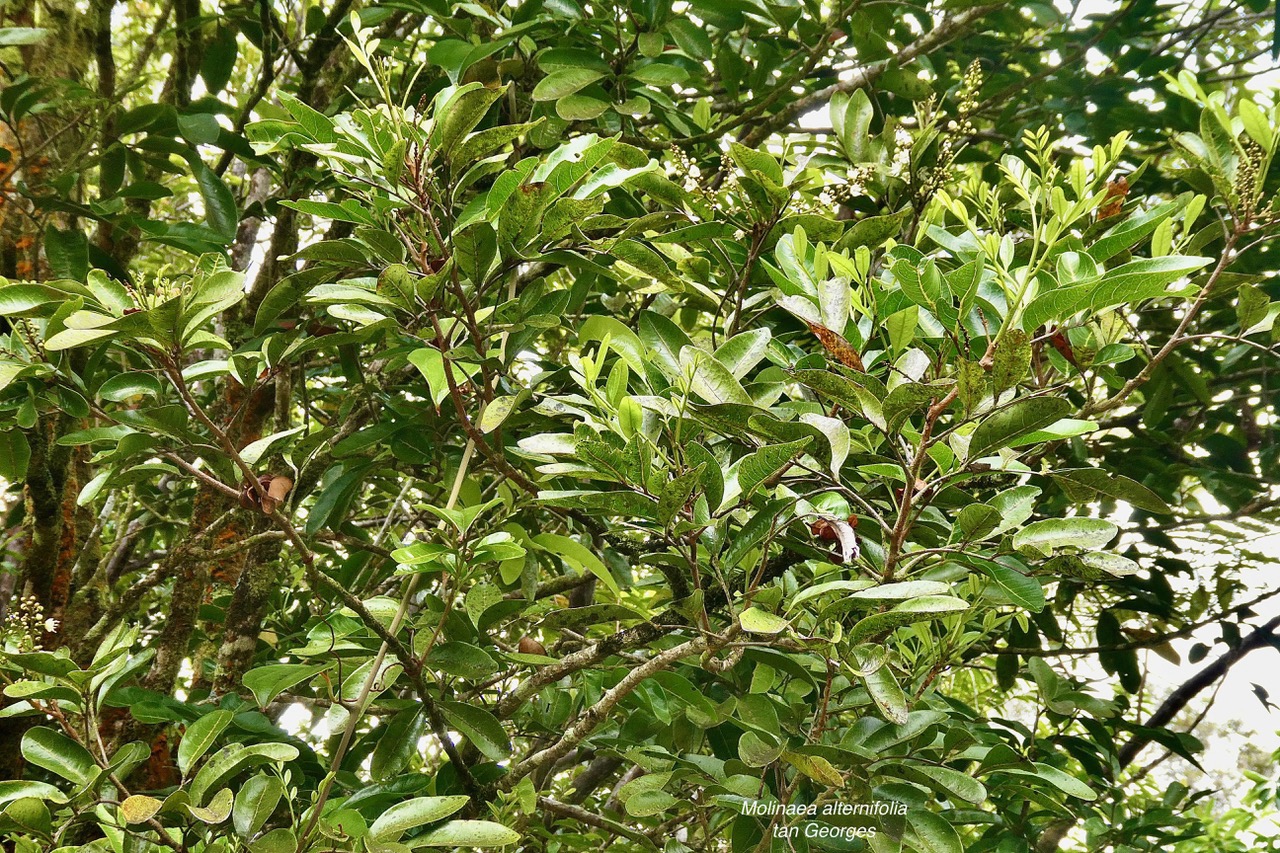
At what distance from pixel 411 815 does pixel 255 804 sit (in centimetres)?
15

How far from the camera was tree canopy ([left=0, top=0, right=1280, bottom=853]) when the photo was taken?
30.5 inches

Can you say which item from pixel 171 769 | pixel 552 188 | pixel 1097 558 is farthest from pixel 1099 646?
pixel 171 769

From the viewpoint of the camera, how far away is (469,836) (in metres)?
0.82

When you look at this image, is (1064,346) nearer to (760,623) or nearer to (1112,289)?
(1112,289)

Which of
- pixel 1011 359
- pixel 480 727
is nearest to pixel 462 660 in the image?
pixel 480 727

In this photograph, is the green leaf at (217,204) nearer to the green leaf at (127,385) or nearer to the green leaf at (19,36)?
the green leaf at (19,36)

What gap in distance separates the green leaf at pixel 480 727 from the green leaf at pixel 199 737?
0.21 meters

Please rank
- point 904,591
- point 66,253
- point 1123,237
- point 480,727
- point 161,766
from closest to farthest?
point 904,591 < point 1123,237 < point 480,727 < point 66,253 < point 161,766

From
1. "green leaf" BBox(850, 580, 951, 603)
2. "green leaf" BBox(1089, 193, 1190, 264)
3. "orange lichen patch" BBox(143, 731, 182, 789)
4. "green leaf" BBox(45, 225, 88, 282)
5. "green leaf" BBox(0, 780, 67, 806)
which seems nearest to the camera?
"green leaf" BBox(850, 580, 951, 603)

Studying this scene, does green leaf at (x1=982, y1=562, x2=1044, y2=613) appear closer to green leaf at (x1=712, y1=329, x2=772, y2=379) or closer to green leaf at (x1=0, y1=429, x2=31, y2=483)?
green leaf at (x1=712, y1=329, x2=772, y2=379)

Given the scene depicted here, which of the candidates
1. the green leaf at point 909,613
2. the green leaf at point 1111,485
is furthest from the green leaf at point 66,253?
the green leaf at point 1111,485

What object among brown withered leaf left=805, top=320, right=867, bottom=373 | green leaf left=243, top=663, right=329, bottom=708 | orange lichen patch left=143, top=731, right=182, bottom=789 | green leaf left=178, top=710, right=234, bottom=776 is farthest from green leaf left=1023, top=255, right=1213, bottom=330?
orange lichen patch left=143, top=731, right=182, bottom=789

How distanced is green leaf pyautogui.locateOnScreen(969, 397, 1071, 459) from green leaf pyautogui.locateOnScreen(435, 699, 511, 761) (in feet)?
1.77

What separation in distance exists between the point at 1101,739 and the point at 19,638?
1.39 m
